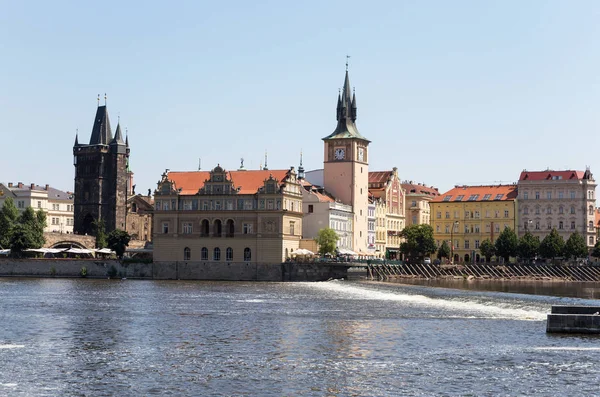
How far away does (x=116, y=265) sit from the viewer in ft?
444

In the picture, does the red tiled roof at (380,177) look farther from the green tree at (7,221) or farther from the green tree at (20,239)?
the green tree at (20,239)

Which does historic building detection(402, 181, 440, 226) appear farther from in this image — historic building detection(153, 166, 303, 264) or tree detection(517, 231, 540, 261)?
historic building detection(153, 166, 303, 264)

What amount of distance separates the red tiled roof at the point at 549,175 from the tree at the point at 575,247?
15.4m

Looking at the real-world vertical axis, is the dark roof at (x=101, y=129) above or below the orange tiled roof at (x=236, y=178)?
above

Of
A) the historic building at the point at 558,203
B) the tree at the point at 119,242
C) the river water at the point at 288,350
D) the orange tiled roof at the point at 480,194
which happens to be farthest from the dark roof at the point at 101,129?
the river water at the point at 288,350

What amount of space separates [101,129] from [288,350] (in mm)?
138769

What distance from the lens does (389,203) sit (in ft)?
575

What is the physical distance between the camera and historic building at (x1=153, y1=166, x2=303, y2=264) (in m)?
130

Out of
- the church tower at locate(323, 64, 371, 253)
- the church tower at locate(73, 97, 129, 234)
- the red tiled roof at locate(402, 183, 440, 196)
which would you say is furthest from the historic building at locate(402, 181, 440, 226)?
the church tower at locate(73, 97, 129, 234)

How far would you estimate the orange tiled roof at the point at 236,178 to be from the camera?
132750 millimetres

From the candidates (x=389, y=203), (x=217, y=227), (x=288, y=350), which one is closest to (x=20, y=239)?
(x=217, y=227)

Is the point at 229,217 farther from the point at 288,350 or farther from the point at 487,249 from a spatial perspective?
the point at 288,350

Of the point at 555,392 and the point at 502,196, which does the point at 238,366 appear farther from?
the point at 502,196

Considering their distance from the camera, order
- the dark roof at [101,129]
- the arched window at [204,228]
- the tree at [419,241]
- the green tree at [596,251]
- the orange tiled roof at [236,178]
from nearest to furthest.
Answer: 1. the orange tiled roof at [236,178]
2. the arched window at [204,228]
3. the green tree at [596,251]
4. the tree at [419,241]
5. the dark roof at [101,129]
